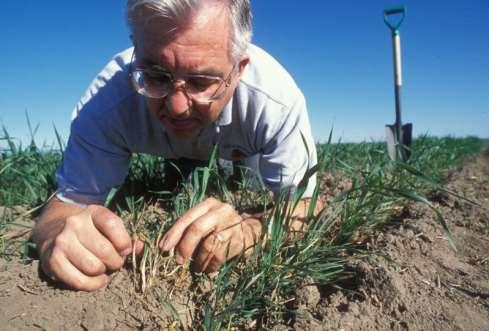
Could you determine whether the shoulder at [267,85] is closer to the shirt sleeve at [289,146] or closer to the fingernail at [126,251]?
the shirt sleeve at [289,146]

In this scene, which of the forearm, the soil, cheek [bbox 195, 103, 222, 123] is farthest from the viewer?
cheek [bbox 195, 103, 222, 123]

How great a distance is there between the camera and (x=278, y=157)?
2.17 m

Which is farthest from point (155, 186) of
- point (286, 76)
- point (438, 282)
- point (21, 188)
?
point (438, 282)

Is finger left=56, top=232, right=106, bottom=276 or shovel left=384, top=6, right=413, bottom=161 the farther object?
shovel left=384, top=6, right=413, bottom=161

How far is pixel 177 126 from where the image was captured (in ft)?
6.39

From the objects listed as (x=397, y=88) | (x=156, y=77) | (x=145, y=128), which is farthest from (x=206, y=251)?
(x=397, y=88)

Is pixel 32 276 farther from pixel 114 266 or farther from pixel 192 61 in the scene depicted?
pixel 192 61

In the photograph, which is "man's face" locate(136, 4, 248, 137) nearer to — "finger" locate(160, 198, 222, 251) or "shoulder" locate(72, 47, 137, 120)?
"shoulder" locate(72, 47, 137, 120)

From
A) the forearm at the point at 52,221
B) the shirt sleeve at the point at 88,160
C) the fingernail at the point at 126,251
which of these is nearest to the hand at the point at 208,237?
the fingernail at the point at 126,251

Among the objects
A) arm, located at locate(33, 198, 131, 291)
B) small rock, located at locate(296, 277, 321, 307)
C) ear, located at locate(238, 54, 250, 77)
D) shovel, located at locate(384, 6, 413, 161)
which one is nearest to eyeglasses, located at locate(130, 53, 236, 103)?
ear, located at locate(238, 54, 250, 77)

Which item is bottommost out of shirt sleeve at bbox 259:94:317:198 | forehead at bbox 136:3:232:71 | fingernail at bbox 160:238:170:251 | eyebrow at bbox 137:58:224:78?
fingernail at bbox 160:238:170:251

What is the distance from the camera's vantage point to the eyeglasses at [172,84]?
1728 millimetres

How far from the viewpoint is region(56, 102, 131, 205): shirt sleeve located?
1.98m

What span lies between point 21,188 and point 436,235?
2.47 meters
